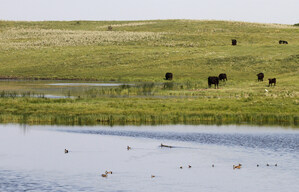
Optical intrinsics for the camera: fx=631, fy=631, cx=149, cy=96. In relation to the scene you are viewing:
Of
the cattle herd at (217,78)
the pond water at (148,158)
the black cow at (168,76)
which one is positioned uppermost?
the black cow at (168,76)

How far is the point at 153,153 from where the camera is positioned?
27.9 meters

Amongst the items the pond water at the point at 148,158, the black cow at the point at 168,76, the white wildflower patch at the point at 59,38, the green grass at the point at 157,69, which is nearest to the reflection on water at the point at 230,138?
the pond water at the point at 148,158

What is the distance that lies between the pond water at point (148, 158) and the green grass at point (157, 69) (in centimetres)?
356

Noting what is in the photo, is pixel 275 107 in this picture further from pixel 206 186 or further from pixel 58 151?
pixel 206 186

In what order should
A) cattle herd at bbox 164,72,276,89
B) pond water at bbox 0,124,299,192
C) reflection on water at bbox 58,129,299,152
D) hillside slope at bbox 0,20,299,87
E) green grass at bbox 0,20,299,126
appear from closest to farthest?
pond water at bbox 0,124,299,192 → reflection on water at bbox 58,129,299,152 → green grass at bbox 0,20,299,126 → cattle herd at bbox 164,72,276,89 → hillside slope at bbox 0,20,299,87

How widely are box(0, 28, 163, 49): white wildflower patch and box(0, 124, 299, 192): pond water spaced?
69373mm

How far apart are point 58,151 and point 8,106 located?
559 inches

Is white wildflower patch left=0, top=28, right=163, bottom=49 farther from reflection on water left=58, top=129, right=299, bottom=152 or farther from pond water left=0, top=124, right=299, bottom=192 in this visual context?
reflection on water left=58, top=129, right=299, bottom=152

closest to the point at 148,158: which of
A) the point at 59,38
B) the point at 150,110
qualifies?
the point at 150,110

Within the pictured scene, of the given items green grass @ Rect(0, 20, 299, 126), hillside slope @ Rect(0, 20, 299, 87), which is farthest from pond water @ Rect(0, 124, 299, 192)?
hillside slope @ Rect(0, 20, 299, 87)

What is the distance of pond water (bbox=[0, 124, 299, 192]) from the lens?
22.2 m

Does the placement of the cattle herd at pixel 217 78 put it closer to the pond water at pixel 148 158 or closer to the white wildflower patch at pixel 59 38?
the pond water at pixel 148 158

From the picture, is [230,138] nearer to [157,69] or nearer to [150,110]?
[150,110]

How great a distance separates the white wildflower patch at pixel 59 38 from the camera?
103625 millimetres
